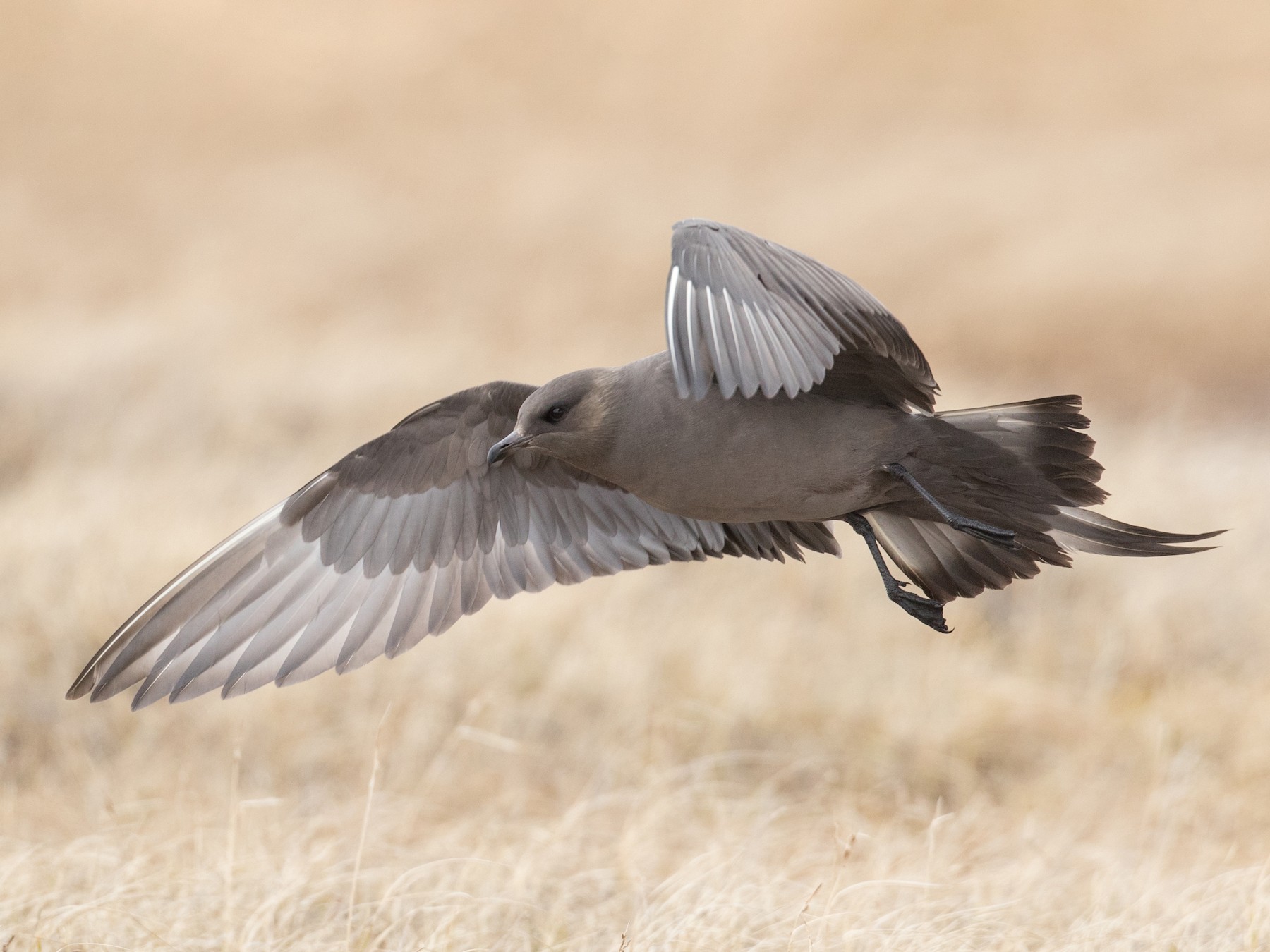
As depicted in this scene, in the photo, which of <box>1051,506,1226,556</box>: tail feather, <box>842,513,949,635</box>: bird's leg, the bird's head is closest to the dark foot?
<box>842,513,949,635</box>: bird's leg

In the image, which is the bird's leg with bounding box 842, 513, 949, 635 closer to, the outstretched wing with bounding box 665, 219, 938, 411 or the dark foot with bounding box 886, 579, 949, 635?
the dark foot with bounding box 886, 579, 949, 635

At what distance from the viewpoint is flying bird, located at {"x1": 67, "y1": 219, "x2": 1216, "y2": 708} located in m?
2.27

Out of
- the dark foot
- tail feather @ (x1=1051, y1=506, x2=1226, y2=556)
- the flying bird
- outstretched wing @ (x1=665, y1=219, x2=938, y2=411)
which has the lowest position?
the dark foot

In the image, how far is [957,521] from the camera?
2.47 m

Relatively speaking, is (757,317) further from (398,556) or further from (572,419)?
(398,556)

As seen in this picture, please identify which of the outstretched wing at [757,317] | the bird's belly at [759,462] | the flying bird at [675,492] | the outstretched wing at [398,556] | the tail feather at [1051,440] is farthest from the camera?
the outstretched wing at [398,556]

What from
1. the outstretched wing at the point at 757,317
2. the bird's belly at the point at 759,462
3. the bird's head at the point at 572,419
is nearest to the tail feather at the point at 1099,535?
the bird's belly at the point at 759,462

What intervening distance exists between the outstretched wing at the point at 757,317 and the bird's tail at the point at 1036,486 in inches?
9.9

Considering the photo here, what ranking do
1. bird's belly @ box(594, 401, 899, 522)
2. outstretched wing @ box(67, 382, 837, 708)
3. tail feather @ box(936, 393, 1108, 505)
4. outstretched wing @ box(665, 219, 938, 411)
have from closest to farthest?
outstretched wing @ box(665, 219, 938, 411) < bird's belly @ box(594, 401, 899, 522) < tail feather @ box(936, 393, 1108, 505) < outstretched wing @ box(67, 382, 837, 708)

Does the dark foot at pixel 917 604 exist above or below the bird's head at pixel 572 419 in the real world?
below

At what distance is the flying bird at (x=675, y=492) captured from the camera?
2.27 m

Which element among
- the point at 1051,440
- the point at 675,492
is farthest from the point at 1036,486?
the point at 675,492

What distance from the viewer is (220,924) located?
3230mm

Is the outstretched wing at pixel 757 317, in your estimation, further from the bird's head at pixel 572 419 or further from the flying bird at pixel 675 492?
the bird's head at pixel 572 419
